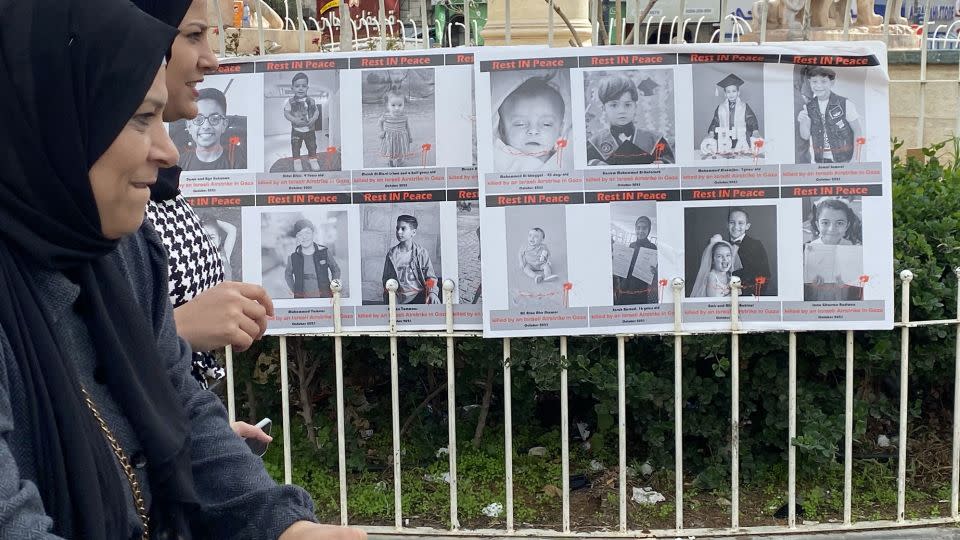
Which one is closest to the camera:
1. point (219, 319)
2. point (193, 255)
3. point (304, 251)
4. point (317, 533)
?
point (317, 533)

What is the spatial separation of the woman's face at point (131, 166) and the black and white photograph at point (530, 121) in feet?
7.87

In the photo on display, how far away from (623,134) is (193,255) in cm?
182

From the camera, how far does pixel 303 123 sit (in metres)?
4.00

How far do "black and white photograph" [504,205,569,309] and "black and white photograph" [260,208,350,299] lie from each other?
597 millimetres

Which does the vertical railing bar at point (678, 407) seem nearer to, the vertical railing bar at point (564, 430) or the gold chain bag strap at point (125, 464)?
the vertical railing bar at point (564, 430)

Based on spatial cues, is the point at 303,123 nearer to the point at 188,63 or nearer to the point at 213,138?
the point at 213,138

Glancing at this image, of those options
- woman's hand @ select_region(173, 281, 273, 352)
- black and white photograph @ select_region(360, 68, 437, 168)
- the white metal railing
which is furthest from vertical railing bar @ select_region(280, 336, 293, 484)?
woman's hand @ select_region(173, 281, 273, 352)

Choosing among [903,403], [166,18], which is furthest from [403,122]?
[903,403]

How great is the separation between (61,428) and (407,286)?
2604 millimetres

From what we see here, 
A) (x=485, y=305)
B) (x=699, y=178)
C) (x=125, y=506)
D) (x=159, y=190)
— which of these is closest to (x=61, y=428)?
(x=125, y=506)

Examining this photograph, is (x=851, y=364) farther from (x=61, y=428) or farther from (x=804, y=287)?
(x=61, y=428)

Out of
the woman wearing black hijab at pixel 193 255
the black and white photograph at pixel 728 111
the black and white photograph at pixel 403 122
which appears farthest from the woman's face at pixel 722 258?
the woman wearing black hijab at pixel 193 255

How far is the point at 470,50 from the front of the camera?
394cm

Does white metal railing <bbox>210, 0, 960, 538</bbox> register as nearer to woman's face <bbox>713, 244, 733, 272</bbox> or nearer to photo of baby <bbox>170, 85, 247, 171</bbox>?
woman's face <bbox>713, 244, 733, 272</bbox>
